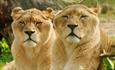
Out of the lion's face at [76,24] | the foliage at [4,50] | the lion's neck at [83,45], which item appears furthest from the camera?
the foliage at [4,50]

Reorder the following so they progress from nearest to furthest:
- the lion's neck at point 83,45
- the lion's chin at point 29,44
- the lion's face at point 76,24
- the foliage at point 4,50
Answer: the lion's face at point 76,24 < the lion's neck at point 83,45 < the lion's chin at point 29,44 < the foliage at point 4,50

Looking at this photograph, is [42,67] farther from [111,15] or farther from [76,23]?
[111,15]

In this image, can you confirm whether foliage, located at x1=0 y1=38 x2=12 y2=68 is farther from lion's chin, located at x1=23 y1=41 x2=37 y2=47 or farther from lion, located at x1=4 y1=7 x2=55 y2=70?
lion's chin, located at x1=23 y1=41 x2=37 y2=47

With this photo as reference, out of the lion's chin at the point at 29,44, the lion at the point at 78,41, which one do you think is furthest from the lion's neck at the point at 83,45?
A: the lion's chin at the point at 29,44

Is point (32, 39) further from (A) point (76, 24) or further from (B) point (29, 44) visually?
(A) point (76, 24)

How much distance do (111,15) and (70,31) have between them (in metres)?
12.7

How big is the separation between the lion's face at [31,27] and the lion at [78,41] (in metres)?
0.37

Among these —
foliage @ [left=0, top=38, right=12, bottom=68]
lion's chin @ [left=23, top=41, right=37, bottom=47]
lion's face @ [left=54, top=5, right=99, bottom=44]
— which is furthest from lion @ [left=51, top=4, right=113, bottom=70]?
foliage @ [left=0, top=38, right=12, bottom=68]

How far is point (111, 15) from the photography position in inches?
749

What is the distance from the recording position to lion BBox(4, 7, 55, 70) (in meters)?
7.37

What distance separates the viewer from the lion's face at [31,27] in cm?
730

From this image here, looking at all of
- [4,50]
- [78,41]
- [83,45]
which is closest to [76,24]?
[78,41]

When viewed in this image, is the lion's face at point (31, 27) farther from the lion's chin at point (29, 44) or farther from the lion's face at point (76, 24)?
the lion's face at point (76, 24)

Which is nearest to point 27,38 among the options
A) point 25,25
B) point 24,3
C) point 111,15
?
point 25,25
